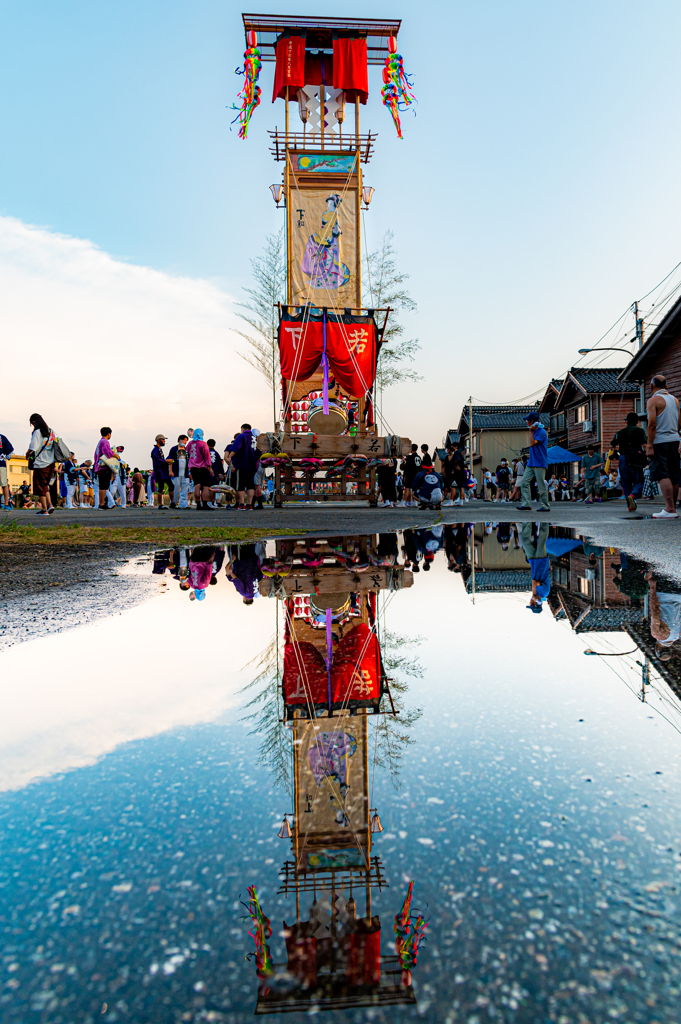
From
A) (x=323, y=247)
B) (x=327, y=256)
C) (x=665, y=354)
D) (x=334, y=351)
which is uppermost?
(x=323, y=247)

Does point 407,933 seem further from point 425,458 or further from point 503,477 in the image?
point 503,477

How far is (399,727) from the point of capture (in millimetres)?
1550

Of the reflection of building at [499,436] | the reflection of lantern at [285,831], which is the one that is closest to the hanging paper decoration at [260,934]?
the reflection of lantern at [285,831]

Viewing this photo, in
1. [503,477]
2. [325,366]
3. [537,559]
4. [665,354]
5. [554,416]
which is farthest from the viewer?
[554,416]

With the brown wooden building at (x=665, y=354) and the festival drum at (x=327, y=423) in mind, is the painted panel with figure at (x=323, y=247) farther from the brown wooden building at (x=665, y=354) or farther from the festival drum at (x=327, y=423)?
the brown wooden building at (x=665, y=354)

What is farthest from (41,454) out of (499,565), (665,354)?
(665,354)

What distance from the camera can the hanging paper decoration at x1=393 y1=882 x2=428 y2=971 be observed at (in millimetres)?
792

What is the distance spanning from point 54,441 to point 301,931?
13.9m

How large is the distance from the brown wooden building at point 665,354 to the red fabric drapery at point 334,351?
11601 millimetres

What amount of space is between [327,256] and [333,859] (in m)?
18.4

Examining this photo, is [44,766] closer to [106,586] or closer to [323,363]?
[106,586]

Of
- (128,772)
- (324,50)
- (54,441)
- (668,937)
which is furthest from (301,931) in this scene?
(324,50)

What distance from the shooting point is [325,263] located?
17859 mm

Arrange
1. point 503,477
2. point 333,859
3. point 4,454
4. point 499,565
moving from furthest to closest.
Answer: point 503,477 < point 4,454 < point 499,565 < point 333,859
